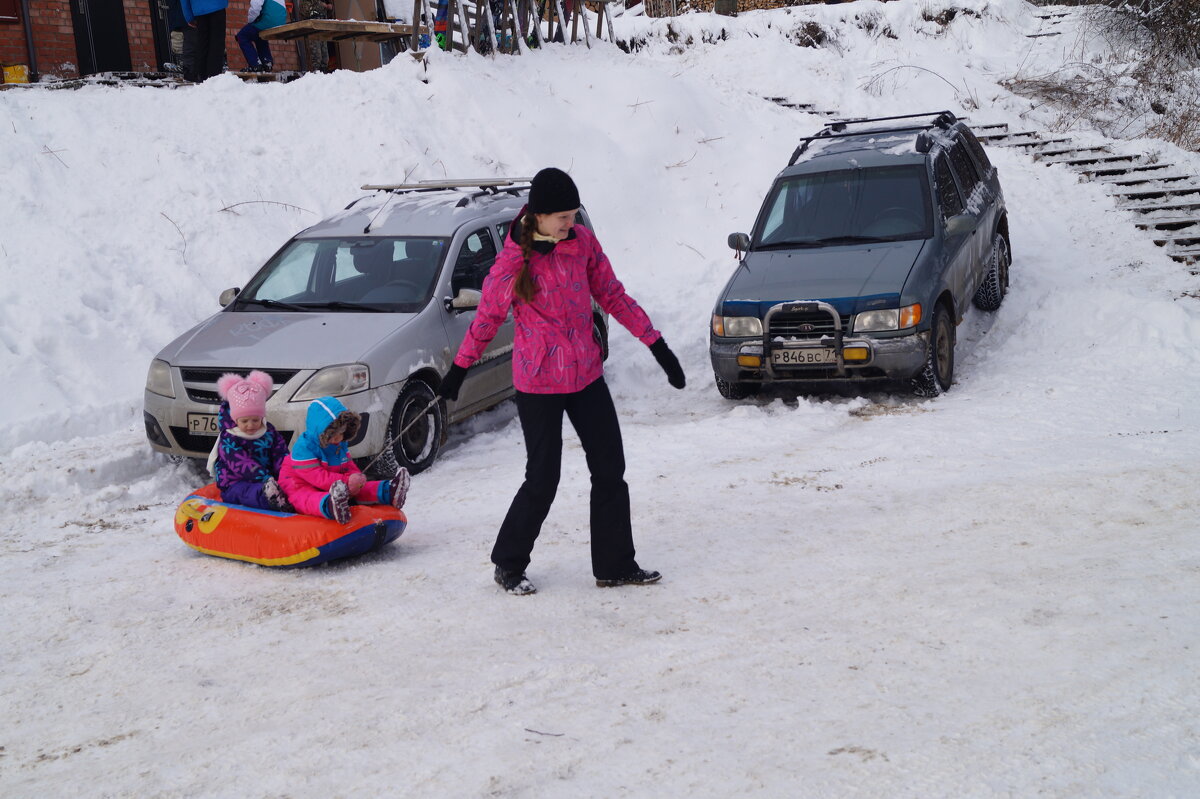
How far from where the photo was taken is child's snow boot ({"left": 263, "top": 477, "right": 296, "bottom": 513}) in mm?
5633

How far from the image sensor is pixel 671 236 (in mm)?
13961

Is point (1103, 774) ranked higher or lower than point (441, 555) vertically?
higher

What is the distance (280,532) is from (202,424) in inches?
80.0

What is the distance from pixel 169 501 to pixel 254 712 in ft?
12.2

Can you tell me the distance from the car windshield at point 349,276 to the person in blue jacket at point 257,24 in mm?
8145

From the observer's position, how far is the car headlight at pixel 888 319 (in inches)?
323

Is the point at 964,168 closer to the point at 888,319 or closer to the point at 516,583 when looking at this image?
the point at 888,319

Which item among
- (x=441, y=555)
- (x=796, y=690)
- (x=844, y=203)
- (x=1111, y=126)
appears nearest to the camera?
(x=796, y=690)

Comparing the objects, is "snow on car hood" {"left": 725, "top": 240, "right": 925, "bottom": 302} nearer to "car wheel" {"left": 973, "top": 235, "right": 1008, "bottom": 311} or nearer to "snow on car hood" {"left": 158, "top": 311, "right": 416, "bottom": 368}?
"car wheel" {"left": 973, "top": 235, "right": 1008, "bottom": 311}

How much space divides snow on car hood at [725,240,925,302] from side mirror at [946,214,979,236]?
33cm

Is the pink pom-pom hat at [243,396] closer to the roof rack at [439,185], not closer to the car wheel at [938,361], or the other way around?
the roof rack at [439,185]

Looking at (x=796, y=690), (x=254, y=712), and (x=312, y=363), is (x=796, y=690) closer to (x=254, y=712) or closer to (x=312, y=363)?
(x=254, y=712)

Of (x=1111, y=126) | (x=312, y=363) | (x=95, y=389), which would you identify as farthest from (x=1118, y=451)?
(x=1111, y=126)

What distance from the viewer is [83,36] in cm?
1493
